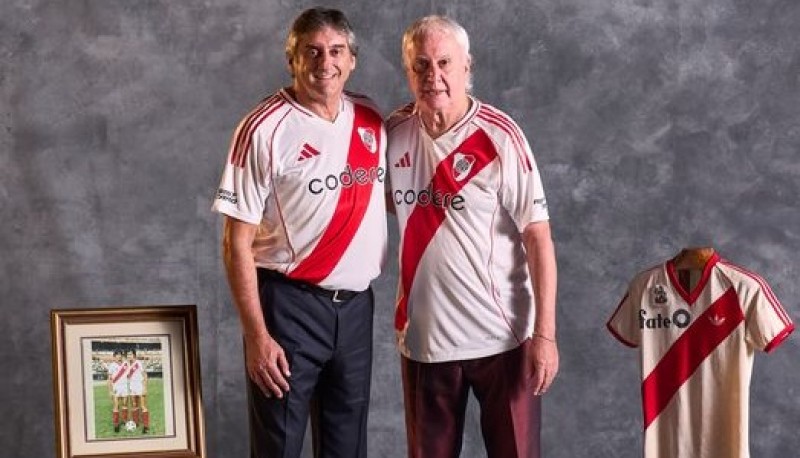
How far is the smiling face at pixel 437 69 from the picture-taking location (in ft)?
11.5

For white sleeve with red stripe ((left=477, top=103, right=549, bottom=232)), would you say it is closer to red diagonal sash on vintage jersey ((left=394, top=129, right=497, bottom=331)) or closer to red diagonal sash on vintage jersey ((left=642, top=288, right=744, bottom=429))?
red diagonal sash on vintage jersey ((left=394, top=129, right=497, bottom=331))

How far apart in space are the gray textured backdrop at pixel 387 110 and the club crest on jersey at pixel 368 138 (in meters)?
1.36

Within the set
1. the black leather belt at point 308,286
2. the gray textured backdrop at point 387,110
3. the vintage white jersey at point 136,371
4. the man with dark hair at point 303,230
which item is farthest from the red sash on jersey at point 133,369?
the gray textured backdrop at point 387,110

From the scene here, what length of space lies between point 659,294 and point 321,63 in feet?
3.60

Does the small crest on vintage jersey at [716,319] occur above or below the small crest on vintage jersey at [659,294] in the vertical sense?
below

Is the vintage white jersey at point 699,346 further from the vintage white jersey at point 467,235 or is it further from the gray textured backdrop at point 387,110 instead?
the gray textured backdrop at point 387,110

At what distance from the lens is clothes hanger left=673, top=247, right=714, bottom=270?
370 centimetres

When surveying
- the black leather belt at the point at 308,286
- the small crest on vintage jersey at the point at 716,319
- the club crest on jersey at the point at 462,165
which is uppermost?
the club crest on jersey at the point at 462,165

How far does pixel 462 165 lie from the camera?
3572 mm

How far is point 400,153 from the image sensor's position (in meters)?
3.69

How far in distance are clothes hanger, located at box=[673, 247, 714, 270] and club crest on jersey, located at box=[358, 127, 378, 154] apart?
2.83 ft

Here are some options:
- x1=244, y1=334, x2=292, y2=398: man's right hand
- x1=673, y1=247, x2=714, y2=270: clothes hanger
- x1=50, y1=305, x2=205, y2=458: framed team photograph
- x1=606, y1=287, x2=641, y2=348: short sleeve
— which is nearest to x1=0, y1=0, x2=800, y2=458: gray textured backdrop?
x1=50, y1=305, x2=205, y2=458: framed team photograph

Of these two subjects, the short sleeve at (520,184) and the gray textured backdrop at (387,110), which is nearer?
the short sleeve at (520,184)

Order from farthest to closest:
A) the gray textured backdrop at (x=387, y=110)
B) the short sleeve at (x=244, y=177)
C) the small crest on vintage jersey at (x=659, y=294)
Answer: the gray textured backdrop at (x=387, y=110) < the small crest on vintage jersey at (x=659, y=294) < the short sleeve at (x=244, y=177)
